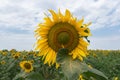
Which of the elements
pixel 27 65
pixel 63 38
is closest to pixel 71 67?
pixel 63 38

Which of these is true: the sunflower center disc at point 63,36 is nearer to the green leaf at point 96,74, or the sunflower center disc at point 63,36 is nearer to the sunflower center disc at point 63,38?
the sunflower center disc at point 63,38

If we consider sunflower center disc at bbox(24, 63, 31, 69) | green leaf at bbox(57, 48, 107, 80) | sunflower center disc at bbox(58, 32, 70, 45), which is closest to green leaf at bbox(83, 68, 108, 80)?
green leaf at bbox(57, 48, 107, 80)

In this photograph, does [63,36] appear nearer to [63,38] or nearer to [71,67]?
[63,38]

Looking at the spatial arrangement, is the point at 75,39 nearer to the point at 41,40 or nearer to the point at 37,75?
the point at 41,40

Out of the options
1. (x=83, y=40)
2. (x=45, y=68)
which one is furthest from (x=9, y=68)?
(x=83, y=40)

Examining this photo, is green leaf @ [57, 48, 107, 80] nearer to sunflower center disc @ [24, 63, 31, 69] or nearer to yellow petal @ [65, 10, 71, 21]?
yellow petal @ [65, 10, 71, 21]

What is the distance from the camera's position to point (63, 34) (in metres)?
2.62

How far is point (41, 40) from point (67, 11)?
370 mm

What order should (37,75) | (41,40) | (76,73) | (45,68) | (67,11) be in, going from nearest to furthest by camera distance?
1. (76,73)
2. (67,11)
3. (41,40)
4. (37,75)
5. (45,68)

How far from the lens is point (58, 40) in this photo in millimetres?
2627

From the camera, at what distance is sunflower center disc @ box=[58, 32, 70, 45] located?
102 inches

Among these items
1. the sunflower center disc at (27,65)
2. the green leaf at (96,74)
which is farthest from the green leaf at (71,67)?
the sunflower center disc at (27,65)

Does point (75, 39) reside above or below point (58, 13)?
below

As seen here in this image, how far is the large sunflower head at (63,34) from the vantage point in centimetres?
262
